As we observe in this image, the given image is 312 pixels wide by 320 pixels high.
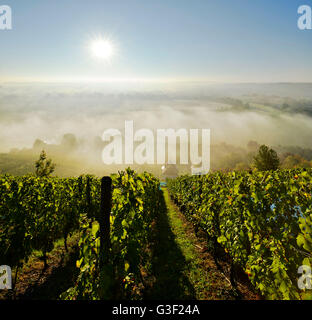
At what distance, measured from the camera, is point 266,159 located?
138ft

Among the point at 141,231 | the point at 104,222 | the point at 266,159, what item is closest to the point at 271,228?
the point at 141,231

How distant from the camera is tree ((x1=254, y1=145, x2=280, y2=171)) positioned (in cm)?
4172

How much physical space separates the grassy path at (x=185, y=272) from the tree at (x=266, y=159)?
1580 inches

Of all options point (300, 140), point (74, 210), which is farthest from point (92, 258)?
point (300, 140)

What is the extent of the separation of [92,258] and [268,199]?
10.6ft

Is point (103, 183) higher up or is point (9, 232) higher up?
point (103, 183)

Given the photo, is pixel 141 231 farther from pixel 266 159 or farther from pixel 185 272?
pixel 266 159

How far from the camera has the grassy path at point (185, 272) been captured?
4.30m

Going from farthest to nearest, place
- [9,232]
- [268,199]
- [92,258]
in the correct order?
[9,232] → [268,199] → [92,258]

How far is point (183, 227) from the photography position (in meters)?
9.66

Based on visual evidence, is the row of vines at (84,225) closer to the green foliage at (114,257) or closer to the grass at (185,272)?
the green foliage at (114,257)

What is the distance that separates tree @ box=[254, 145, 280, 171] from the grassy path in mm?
40123

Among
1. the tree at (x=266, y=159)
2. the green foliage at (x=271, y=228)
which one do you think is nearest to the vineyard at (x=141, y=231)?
the green foliage at (x=271, y=228)
